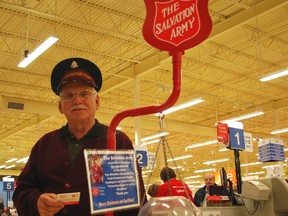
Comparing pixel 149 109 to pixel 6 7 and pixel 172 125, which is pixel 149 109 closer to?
pixel 6 7

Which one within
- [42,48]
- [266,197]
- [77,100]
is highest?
[42,48]

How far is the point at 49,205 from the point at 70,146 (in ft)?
1.33

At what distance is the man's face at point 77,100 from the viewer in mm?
1276

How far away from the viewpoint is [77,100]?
49.6 inches

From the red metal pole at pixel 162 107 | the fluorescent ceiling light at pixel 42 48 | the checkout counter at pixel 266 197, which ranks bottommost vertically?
the checkout counter at pixel 266 197

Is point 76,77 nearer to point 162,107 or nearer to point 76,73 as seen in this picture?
point 76,73

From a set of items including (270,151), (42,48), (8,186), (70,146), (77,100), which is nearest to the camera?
(77,100)

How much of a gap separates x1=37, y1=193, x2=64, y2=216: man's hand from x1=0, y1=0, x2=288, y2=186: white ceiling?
822 cm

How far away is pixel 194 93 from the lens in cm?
1583

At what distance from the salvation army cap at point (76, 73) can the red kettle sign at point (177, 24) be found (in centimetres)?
27

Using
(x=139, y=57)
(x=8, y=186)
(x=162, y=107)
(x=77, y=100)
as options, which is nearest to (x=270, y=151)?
(x=139, y=57)

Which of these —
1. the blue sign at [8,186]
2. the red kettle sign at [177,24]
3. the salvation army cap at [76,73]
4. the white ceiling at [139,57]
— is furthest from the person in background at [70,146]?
the blue sign at [8,186]

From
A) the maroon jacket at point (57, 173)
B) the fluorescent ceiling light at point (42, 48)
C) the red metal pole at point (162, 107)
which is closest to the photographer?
the red metal pole at point (162, 107)

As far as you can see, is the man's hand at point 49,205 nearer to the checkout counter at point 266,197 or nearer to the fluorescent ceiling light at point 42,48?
the checkout counter at point 266,197
